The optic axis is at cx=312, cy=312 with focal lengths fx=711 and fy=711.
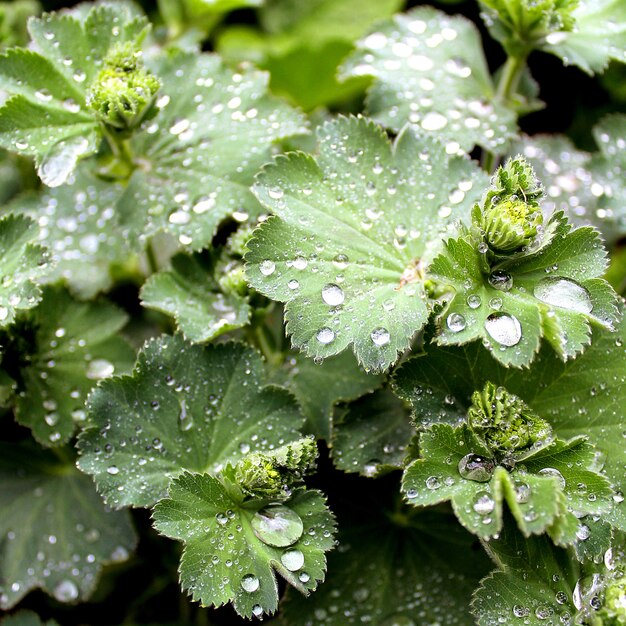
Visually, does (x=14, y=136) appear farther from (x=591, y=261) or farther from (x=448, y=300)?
(x=591, y=261)

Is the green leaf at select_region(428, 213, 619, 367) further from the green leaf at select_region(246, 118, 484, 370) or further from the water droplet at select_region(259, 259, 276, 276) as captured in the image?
the water droplet at select_region(259, 259, 276, 276)

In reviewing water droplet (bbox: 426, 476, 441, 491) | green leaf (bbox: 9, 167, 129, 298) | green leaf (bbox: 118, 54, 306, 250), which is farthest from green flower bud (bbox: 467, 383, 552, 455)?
green leaf (bbox: 9, 167, 129, 298)

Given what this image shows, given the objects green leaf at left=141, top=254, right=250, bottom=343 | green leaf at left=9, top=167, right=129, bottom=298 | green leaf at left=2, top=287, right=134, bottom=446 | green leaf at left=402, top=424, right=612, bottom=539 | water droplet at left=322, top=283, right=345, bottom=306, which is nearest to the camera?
green leaf at left=402, top=424, right=612, bottom=539

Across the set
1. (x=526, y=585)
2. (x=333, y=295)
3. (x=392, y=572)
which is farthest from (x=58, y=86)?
(x=526, y=585)

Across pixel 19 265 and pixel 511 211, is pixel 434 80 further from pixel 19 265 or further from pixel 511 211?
pixel 19 265

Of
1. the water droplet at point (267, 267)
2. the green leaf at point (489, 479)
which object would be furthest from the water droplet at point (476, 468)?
the water droplet at point (267, 267)

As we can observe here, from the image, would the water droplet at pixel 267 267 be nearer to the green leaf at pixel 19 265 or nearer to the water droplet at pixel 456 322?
A: the water droplet at pixel 456 322

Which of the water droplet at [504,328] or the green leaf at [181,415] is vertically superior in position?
the water droplet at [504,328]
